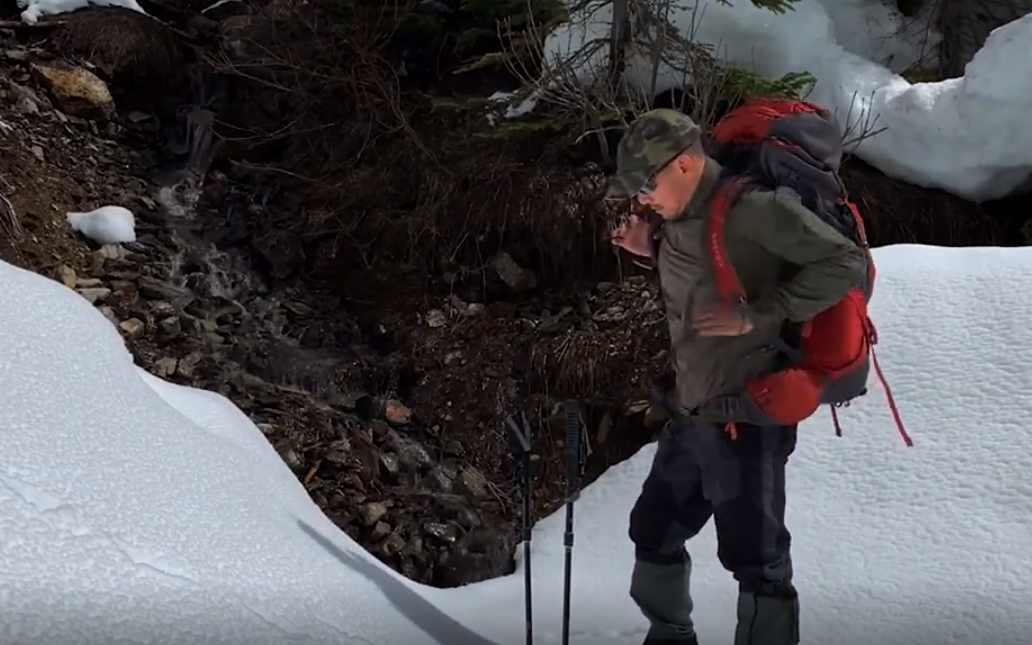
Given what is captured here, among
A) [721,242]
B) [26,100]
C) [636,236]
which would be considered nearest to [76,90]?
[26,100]

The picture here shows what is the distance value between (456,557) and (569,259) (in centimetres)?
254

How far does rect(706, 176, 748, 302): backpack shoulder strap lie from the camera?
1.96 meters

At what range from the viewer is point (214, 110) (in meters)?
7.76

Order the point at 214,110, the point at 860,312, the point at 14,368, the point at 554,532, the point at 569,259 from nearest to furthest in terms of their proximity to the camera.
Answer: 1. the point at 860,312
2. the point at 14,368
3. the point at 554,532
4. the point at 569,259
5. the point at 214,110

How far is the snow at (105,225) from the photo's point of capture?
5961mm

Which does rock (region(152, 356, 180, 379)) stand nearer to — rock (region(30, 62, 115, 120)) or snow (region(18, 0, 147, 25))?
rock (region(30, 62, 115, 120))

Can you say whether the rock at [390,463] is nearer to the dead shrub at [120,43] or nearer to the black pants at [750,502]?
the black pants at [750,502]

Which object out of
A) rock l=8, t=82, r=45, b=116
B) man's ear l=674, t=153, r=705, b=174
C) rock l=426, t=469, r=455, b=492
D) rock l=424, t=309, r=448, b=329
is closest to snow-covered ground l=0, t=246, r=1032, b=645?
rock l=426, t=469, r=455, b=492

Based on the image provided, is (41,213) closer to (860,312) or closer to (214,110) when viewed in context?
(214,110)

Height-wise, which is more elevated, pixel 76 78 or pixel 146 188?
pixel 76 78

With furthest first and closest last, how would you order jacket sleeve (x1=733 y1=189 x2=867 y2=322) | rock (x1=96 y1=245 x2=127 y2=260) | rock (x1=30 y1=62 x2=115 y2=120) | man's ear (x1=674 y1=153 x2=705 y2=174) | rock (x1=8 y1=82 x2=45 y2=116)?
rock (x1=30 y1=62 x2=115 y2=120), rock (x1=8 y1=82 x2=45 y2=116), rock (x1=96 y1=245 x2=127 y2=260), man's ear (x1=674 y1=153 x2=705 y2=174), jacket sleeve (x1=733 y1=189 x2=867 y2=322)

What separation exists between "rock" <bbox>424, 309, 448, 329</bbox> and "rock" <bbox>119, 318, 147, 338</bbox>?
176 centimetres

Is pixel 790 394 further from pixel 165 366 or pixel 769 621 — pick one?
pixel 165 366

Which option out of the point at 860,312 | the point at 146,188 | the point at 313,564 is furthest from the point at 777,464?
the point at 146,188
